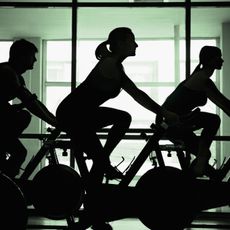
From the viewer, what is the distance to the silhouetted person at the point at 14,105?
2.55 metres

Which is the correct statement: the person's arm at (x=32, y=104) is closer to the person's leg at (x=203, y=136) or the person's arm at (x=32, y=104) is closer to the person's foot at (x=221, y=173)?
the person's leg at (x=203, y=136)

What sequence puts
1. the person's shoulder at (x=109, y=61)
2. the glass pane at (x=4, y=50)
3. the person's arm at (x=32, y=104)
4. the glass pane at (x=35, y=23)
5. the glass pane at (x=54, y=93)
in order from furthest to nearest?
the glass pane at (x=54, y=93) → the glass pane at (x=4, y=50) → the glass pane at (x=35, y=23) → the person's arm at (x=32, y=104) → the person's shoulder at (x=109, y=61)

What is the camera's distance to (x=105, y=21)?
7160mm

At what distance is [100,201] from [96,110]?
0.57 metres

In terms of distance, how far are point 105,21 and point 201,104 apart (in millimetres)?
4568

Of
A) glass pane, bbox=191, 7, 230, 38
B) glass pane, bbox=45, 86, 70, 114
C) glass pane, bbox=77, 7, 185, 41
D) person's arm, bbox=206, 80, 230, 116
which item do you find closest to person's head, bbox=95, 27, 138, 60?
person's arm, bbox=206, 80, 230, 116

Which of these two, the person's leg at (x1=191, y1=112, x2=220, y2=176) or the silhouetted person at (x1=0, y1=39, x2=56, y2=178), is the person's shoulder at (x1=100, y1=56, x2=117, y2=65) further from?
the person's leg at (x1=191, y1=112, x2=220, y2=176)

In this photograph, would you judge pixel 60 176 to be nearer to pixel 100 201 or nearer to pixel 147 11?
pixel 100 201

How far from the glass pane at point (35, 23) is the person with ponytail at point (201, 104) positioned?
3433 millimetres

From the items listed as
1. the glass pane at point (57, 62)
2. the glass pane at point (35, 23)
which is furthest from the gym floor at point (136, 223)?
the glass pane at point (57, 62)

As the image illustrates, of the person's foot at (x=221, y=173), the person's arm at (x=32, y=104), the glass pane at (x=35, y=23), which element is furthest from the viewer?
the glass pane at (x=35, y=23)

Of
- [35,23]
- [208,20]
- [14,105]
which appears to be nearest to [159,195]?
[14,105]

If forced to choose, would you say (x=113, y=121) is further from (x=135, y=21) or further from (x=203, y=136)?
(x=135, y=21)

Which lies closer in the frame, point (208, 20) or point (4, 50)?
point (208, 20)
